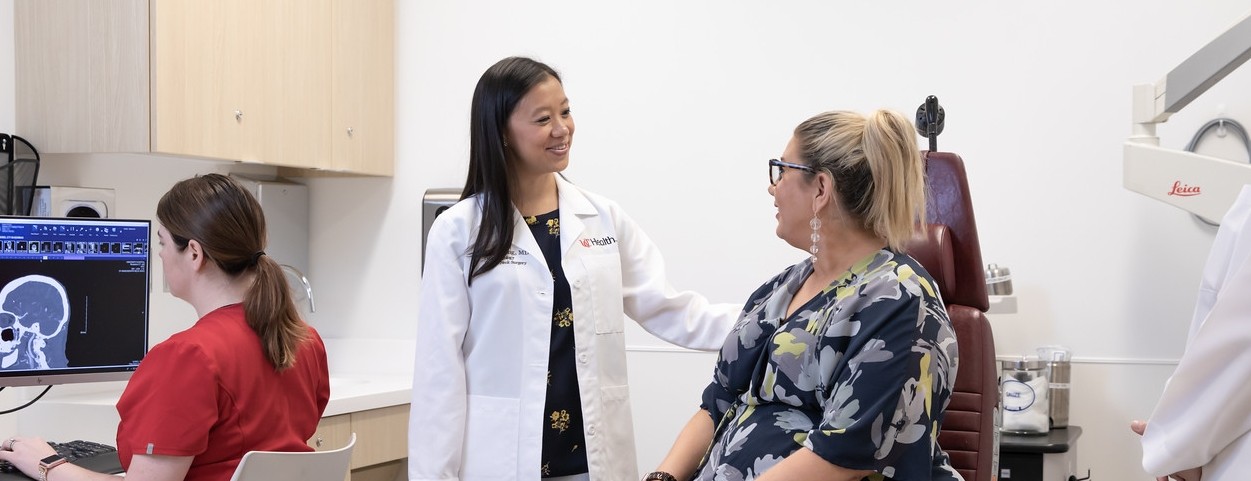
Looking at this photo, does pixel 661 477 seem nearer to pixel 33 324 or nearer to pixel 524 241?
pixel 524 241

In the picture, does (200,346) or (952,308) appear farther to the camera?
(952,308)

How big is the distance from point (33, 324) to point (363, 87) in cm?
141

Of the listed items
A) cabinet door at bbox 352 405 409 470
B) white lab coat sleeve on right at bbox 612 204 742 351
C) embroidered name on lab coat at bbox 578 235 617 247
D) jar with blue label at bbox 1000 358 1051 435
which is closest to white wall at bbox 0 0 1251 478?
jar with blue label at bbox 1000 358 1051 435

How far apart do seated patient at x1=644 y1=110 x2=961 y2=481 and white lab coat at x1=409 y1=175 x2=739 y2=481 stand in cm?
30

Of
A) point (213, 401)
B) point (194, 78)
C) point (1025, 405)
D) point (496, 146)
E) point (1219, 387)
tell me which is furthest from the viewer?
point (194, 78)

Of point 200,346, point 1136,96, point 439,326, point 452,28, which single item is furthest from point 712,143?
point 200,346

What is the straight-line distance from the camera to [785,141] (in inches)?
122

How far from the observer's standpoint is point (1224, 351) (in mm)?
1294

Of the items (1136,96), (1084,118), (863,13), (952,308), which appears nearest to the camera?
(952,308)

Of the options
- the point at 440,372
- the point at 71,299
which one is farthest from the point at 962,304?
the point at 71,299

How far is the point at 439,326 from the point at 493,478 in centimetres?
28

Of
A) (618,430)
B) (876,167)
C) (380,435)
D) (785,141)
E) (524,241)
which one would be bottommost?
(380,435)

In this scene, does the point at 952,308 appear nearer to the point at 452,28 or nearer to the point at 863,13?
the point at 863,13

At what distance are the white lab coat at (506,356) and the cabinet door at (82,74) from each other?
1095 millimetres
